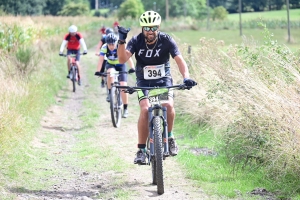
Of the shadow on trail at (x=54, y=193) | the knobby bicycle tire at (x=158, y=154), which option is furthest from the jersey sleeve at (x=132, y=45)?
the shadow on trail at (x=54, y=193)

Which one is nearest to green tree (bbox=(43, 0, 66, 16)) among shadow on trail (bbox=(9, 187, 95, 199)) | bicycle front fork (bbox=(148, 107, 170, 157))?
shadow on trail (bbox=(9, 187, 95, 199))

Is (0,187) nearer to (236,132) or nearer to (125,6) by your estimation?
(236,132)

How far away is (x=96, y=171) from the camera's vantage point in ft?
28.7

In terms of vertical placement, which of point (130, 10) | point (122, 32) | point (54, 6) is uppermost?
point (122, 32)

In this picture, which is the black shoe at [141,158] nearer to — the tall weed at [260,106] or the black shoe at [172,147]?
the black shoe at [172,147]

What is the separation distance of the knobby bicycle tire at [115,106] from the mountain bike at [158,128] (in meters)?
4.88

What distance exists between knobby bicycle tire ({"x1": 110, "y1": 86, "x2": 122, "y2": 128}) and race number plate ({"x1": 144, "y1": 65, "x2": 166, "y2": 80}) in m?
4.58

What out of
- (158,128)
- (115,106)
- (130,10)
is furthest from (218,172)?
(130,10)

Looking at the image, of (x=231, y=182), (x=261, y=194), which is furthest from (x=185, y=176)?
(x=261, y=194)

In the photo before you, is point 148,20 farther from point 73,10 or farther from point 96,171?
point 73,10

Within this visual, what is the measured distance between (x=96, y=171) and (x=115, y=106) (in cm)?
407

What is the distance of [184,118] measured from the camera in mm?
12609

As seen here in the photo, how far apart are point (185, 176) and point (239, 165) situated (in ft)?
2.44

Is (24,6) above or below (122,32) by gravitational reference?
below
